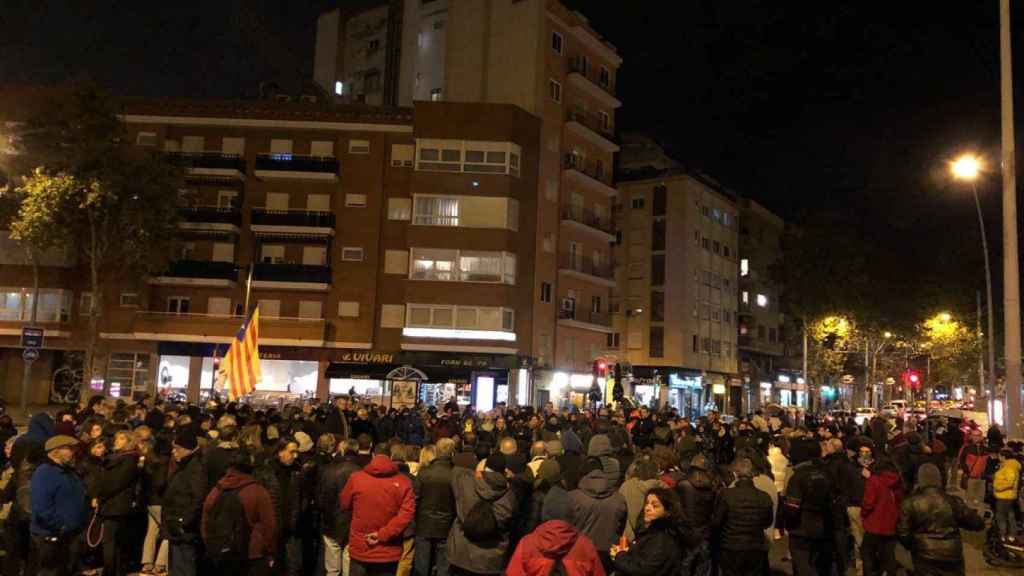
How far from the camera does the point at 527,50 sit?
149 ft

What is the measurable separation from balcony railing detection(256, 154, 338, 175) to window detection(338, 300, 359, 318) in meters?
6.63

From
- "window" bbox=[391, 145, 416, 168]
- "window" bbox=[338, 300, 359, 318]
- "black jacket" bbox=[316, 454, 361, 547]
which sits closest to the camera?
"black jacket" bbox=[316, 454, 361, 547]

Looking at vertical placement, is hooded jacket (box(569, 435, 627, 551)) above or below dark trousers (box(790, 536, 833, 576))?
above

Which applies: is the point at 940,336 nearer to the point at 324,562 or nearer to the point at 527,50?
the point at 527,50

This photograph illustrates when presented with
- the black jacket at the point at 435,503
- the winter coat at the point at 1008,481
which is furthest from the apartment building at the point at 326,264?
the black jacket at the point at 435,503

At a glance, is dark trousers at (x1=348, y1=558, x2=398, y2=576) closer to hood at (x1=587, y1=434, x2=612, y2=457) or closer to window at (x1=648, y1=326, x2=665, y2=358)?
hood at (x1=587, y1=434, x2=612, y2=457)

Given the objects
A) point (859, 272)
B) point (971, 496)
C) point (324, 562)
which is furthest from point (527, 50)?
point (324, 562)

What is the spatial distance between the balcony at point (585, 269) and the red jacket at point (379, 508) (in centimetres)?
3857

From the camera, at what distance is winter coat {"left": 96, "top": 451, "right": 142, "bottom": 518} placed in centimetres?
903

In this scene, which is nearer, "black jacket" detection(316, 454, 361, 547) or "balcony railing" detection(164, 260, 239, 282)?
"black jacket" detection(316, 454, 361, 547)

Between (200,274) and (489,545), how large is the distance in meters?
39.4

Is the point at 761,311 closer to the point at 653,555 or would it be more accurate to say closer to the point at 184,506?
the point at 184,506

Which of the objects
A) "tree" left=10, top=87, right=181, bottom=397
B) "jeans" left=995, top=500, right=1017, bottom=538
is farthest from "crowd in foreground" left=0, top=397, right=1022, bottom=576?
"tree" left=10, top=87, right=181, bottom=397

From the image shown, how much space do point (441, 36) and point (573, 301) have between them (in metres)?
18.7
